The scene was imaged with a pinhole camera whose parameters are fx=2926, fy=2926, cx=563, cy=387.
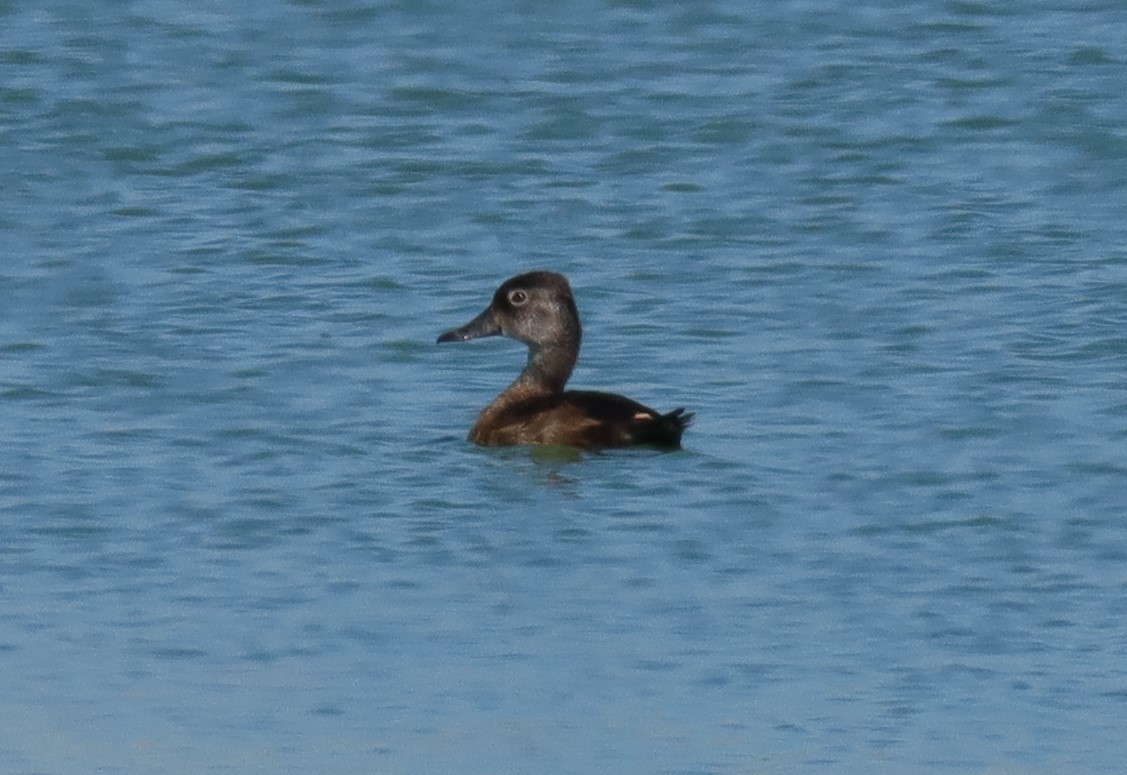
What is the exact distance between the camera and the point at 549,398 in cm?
1202

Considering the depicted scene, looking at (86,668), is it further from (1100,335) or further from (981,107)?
(981,107)

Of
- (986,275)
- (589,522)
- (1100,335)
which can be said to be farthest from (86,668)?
(986,275)

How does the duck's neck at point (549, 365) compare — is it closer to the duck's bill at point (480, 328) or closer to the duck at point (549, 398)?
the duck at point (549, 398)

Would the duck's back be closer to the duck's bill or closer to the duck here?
the duck

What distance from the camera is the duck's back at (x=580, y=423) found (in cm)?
1123

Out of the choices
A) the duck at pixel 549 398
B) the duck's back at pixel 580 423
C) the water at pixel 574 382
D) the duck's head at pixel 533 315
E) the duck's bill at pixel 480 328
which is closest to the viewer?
the water at pixel 574 382

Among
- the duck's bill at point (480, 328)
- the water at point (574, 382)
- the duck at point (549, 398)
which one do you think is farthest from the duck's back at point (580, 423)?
the duck's bill at point (480, 328)

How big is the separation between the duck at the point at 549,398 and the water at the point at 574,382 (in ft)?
0.42

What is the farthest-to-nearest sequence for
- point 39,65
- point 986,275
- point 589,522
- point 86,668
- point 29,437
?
point 39,65 < point 986,275 < point 29,437 < point 589,522 < point 86,668

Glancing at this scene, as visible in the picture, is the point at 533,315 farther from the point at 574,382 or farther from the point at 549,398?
the point at 574,382

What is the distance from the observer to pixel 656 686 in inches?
314

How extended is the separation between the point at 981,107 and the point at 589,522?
27.9ft

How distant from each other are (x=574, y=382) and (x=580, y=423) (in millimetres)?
1657

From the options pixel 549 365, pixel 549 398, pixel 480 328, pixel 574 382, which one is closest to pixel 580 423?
pixel 549 398
